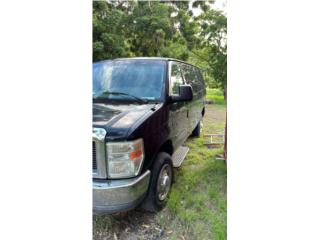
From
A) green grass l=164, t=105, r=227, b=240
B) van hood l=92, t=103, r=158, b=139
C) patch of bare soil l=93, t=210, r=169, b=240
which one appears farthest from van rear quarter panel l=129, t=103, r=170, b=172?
patch of bare soil l=93, t=210, r=169, b=240

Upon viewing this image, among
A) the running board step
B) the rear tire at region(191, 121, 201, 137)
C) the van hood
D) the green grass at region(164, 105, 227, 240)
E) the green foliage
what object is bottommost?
the green grass at region(164, 105, 227, 240)

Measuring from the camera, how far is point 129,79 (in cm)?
150

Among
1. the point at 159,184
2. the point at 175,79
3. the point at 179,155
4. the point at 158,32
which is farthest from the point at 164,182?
the point at 158,32

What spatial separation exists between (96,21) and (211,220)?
1.53 meters

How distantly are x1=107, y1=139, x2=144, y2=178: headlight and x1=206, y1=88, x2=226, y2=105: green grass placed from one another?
0.56 metres

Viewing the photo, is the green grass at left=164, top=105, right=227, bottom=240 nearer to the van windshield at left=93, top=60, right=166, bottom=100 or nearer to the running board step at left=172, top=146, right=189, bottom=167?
the running board step at left=172, top=146, right=189, bottom=167

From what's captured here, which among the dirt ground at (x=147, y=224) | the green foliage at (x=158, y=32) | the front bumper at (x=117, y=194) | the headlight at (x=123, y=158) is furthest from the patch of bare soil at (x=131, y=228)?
the green foliage at (x=158, y=32)

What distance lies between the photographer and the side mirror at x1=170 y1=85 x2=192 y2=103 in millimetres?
1414

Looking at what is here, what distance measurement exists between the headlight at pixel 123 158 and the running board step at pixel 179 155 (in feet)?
1.23

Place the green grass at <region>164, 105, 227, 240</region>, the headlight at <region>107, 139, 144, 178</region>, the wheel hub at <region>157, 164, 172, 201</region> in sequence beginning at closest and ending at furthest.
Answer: the headlight at <region>107, 139, 144, 178</region>
the green grass at <region>164, 105, 227, 240</region>
the wheel hub at <region>157, 164, 172, 201</region>

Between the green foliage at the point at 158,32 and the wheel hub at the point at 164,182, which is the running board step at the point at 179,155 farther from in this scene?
the green foliage at the point at 158,32

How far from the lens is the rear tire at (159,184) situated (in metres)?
1.37
